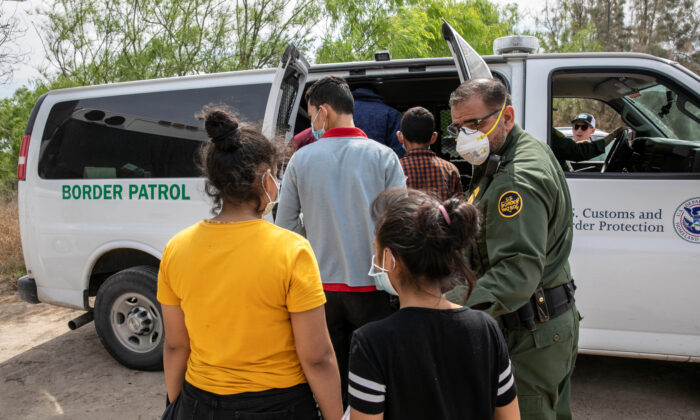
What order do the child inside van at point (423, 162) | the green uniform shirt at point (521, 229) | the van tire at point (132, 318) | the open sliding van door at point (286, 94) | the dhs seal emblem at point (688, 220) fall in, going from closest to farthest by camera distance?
1. the green uniform shirt at point (521, 229)
2. the dhs seal emblem at point (688, 220)
3. the open sliding van door at point (286, 94)
4. the child inside van at point (423, 162)
5. the van tire at point (132, 318)

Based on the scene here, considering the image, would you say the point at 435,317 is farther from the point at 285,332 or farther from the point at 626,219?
the point at 626,219

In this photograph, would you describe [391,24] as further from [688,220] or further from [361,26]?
[688,220]

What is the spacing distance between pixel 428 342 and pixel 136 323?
3.29 meters

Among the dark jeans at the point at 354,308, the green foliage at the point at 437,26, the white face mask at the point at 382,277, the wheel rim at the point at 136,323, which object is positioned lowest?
the wheel rim at the point at 136,323

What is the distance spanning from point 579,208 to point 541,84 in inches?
30.9

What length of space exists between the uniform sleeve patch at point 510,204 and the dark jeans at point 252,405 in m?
0.85

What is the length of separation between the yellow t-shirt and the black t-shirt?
0.30 meters

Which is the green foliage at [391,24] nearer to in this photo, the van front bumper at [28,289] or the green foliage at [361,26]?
the green foliage at [361,26]

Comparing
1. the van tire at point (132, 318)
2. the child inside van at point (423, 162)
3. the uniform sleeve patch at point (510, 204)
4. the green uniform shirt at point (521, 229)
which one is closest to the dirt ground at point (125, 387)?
the van tire at point (132, 318)

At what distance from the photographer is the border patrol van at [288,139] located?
311 centimetres

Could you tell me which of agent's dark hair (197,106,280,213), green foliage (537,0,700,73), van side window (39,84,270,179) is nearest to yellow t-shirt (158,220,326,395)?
agent's dark hair (197,106,280,213)

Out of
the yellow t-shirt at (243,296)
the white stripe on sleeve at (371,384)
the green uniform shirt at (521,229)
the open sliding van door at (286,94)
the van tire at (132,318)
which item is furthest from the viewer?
the van tire at (132,318)

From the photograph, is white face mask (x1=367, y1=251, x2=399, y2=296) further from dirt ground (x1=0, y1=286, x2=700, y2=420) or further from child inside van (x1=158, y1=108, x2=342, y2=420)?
dirt ground (x1=0, y1=286, x2=700, y2=420)

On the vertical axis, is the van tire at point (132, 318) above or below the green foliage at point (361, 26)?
below
